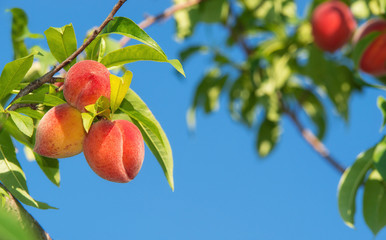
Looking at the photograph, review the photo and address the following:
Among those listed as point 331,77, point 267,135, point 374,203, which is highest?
point 331,77

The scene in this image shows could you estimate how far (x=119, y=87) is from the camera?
0.66 meters

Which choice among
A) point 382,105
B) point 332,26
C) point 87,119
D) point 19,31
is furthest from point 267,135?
point 87,119

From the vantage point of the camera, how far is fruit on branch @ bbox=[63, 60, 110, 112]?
653mm

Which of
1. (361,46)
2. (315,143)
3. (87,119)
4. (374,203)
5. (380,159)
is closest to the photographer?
(87,119)

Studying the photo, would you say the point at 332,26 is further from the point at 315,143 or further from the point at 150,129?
the point at 150,129

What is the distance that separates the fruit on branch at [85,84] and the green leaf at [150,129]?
0.04 metres

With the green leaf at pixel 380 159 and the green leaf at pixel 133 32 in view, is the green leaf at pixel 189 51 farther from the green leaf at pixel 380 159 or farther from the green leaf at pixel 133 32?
the green leaf at pixel 133 32

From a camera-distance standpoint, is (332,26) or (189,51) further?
(189,51)

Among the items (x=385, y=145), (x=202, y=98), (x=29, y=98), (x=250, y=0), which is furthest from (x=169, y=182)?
(x=202, y=98)

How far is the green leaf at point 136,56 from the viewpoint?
2.12 feet

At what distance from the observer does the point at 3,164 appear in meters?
0.73

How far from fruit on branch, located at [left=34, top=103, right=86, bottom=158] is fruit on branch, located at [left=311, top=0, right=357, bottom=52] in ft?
4.57

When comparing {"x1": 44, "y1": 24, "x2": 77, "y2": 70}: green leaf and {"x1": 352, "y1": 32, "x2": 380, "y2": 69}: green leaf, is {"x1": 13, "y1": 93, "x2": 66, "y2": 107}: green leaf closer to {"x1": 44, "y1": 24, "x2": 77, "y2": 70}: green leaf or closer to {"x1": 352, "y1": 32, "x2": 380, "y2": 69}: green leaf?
{"x1": 44, "y1": 24, "x2": 77, "y2": 70}: green leaf

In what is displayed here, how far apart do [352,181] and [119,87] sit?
66 cm
